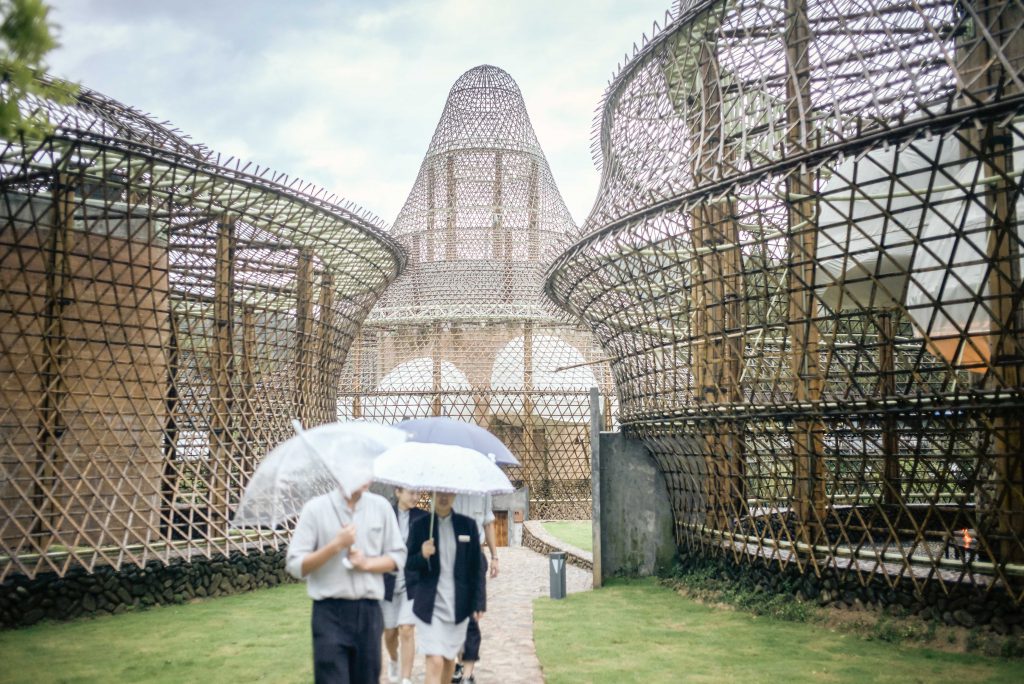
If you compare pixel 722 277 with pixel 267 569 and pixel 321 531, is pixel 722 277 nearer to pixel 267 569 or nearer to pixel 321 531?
pixel 321 531

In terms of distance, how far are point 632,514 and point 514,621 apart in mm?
3416

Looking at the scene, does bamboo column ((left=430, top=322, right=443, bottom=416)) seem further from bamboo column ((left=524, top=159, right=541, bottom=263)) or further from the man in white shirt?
the man in white shirt

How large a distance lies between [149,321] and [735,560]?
8.65 metres

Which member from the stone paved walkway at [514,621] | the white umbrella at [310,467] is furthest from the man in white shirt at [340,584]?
the stone paved walkway at [514,621]

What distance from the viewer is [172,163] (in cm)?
1063

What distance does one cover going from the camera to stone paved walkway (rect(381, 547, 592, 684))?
24.4 feet

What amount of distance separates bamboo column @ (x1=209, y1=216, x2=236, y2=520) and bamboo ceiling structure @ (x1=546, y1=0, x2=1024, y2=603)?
514 centimetres

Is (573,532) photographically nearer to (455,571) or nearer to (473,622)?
(473,622)

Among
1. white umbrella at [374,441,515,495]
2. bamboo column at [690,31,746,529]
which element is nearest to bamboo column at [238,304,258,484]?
bamboo column at [690,31,746,529]

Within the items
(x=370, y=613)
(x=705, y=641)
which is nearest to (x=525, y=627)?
(x=705, y=641)

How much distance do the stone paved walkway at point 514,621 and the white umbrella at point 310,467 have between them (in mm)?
3562

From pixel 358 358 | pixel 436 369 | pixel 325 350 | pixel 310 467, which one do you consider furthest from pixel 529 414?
pixel 310 467

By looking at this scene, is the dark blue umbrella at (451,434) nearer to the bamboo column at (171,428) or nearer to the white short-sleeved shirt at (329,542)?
the white short-sleeved shirt at (329,542)

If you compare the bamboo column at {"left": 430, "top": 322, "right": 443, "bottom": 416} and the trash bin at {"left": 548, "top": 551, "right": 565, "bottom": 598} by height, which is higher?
the bamboo column at {"left": 430, "top": 322, "right": 443, "bottom": 416}
